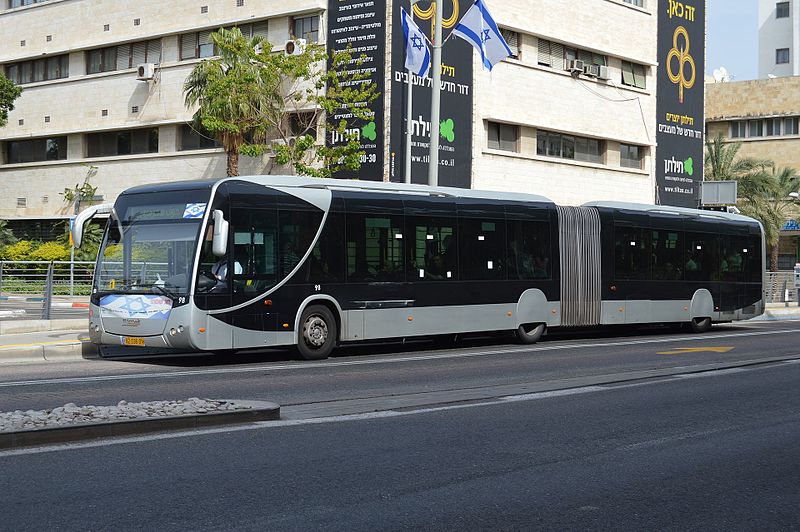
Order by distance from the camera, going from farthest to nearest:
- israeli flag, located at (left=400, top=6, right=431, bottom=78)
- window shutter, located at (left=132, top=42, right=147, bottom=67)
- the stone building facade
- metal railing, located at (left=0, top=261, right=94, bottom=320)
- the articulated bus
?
1. window shutter, located at (left=132, top=42, right=147, bottom=67)
2. the stone building facade
3. israeli flag, located at (left=400, top=6, right=431, bottom=78)
4. metal railing, located at (left=0, top=261, right=94, bottom=320)
5. the articulated bus

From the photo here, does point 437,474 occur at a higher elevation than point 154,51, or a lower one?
lower

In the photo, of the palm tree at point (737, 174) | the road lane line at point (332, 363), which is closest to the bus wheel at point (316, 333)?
the road lane line at point (332, 363)

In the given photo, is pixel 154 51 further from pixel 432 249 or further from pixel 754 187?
pixel 754 187

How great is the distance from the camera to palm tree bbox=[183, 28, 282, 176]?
36.8 m

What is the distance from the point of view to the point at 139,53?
147 ft

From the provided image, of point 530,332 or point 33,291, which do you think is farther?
point 33,291

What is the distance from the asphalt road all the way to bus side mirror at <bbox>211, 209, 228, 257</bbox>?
5.89 m

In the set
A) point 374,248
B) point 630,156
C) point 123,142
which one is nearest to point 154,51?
point 123,142

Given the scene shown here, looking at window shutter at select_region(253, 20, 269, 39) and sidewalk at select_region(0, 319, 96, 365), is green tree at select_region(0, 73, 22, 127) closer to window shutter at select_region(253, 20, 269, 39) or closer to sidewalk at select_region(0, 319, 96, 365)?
window shutter at select_region(253, 20, 269, 39)

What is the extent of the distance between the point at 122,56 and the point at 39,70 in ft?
19.5

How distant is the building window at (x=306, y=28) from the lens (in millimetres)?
38562

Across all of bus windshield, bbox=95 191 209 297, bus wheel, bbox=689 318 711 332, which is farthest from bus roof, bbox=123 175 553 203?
bus wheel, bbox=689 318 711 332

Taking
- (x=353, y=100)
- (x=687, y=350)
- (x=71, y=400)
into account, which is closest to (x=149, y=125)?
(x=353, y=100)

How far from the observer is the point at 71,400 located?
1180cm
